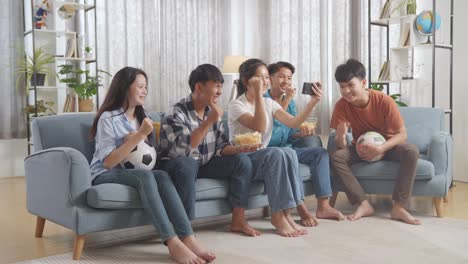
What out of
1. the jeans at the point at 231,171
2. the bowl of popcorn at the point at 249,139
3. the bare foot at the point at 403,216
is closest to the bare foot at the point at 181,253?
the jeans at the point at 231,171

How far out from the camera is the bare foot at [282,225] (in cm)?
284

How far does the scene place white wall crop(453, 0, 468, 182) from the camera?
4.61 meters

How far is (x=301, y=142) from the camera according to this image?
3.52m

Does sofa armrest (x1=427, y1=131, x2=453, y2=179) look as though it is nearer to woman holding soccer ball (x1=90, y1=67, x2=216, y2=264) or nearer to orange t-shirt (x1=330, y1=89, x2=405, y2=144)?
orange t-shirt (x1=330, y1=89, x2=405, y2=144)

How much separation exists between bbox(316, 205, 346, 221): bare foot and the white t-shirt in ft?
1.70

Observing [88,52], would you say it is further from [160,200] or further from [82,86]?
[160,200]

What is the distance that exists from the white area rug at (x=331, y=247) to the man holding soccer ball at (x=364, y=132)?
22cm

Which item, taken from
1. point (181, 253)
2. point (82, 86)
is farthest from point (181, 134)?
point (82, 86)

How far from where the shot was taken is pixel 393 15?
476cm

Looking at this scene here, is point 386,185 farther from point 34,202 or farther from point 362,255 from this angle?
point 34,202

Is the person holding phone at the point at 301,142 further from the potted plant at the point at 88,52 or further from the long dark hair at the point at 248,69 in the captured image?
the potted plant at the point at 88,52

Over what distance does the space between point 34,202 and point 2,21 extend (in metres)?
3.03

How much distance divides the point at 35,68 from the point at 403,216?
350 cm

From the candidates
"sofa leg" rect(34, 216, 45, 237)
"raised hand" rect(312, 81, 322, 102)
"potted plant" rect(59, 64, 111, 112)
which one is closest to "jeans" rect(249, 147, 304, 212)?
"raised hand" rect(312, 81, 322, 102)
